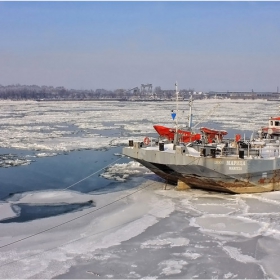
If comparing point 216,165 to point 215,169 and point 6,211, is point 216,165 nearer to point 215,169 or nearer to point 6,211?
point 215,169

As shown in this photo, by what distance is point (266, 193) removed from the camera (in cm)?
1569

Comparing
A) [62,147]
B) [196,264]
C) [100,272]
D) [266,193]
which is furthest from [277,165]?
[62,147]

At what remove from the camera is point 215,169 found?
14820 millimetres

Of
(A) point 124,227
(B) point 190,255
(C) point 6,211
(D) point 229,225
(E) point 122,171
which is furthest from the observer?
(E) point 122,171

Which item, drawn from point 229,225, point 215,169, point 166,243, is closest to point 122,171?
point 215,169

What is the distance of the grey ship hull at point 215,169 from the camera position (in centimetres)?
1480

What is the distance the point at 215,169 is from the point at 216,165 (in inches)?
6.1

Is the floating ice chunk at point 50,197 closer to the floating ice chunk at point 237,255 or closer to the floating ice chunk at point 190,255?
the floating ice chunk at point 190,255

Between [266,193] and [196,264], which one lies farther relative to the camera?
[266,193]

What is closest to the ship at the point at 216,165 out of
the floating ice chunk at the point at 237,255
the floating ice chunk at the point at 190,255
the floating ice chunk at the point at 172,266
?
the floating ice chunk at the point at 237,255

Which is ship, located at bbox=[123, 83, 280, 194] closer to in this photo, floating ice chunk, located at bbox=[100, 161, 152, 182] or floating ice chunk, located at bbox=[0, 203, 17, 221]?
floating ice chunk, located at bbox=[100, 161, 152, 182]

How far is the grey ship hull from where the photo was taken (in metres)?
14.8

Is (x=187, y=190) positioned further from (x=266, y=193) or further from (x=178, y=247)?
(x=178, y=247)

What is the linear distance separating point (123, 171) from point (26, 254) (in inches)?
389
